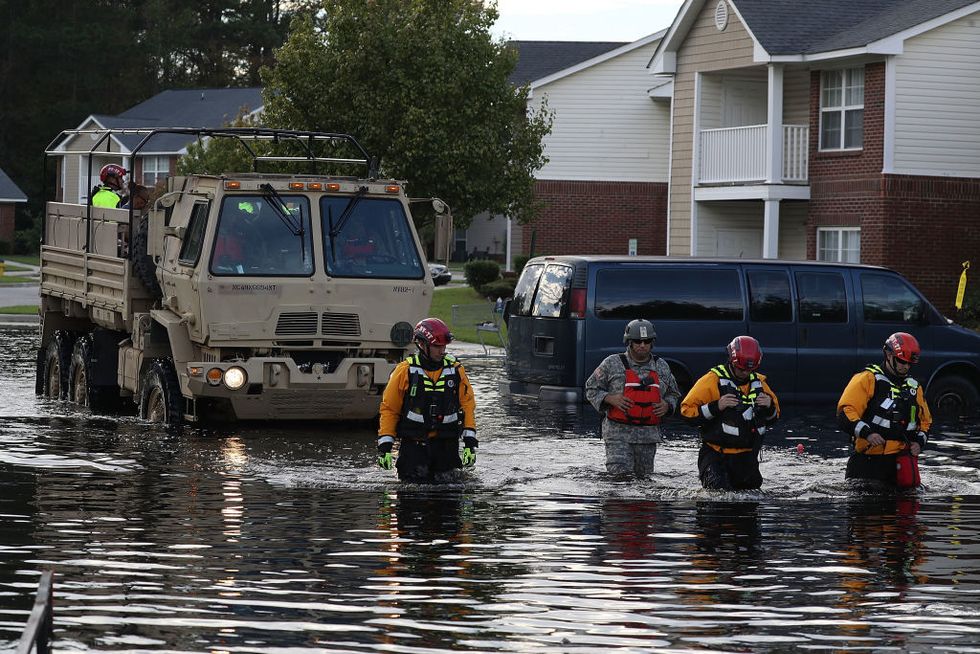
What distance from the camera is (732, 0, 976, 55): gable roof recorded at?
3309cm

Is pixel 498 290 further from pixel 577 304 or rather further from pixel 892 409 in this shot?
pixel 892 409

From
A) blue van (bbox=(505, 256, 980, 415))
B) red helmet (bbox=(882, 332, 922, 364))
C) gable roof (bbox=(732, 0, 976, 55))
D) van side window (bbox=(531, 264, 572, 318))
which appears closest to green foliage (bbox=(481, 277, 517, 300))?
gable roof (bbox=(732, 0, 976, 55))

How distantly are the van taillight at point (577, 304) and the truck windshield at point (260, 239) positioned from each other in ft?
11.8

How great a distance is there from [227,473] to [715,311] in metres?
7.44

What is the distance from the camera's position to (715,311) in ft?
65.4

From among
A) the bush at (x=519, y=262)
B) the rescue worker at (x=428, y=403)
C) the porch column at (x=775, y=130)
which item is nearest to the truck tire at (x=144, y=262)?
the rescue worker at (x=428, y=403)

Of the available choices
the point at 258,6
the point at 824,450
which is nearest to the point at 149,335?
the point at 824,450

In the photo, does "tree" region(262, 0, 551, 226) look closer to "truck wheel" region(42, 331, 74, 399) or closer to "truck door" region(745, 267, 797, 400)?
"truck wheel" region(42, 331, 74, 399)

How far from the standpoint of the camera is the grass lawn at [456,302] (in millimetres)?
35188

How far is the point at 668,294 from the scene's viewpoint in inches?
779

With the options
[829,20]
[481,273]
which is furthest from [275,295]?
[481,273]

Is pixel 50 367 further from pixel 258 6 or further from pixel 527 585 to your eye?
pixel 258 6

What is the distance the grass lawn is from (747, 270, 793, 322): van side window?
553 inches

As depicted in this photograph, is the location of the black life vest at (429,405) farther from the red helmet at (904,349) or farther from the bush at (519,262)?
the bush at (519,262)
